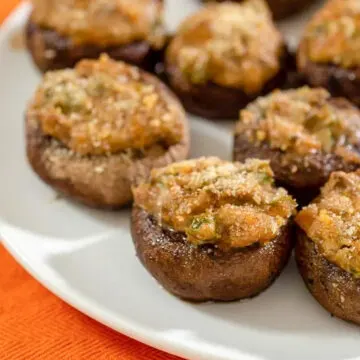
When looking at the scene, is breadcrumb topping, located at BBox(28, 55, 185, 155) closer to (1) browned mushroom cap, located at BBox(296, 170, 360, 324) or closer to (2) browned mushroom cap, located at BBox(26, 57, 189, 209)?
(2) browned mushroom cap, located at BBox(26, 57, 189, 209)

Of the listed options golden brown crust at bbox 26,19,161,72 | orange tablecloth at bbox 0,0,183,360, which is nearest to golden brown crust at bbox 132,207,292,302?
orange tablecloth at bbox 0,0,183,360

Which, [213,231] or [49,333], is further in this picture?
[49,333]

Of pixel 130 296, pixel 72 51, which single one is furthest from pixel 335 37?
pixel 130 296

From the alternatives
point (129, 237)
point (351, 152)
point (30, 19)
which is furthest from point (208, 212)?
point (30, 19)

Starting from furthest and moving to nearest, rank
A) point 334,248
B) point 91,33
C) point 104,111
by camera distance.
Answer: point 91,33, point 104,111, point 334,248

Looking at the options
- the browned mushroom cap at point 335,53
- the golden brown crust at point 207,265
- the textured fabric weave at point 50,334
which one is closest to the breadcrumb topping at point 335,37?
the browned mushroom cap at point 335,53

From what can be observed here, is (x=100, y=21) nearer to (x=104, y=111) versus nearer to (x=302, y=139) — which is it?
(x=104, y=111)

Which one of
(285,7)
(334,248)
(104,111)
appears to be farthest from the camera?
(285,7)

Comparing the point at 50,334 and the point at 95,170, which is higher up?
the point at 95,170
